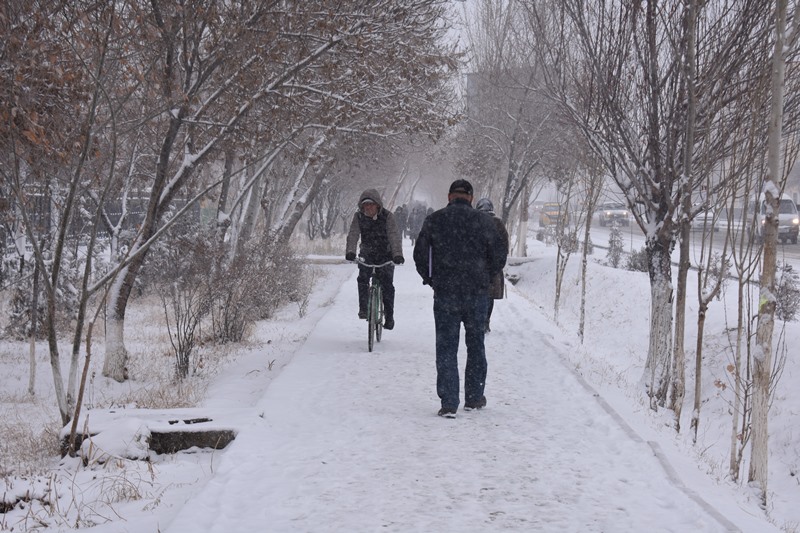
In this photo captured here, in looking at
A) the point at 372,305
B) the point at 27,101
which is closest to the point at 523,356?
the point at 372,305

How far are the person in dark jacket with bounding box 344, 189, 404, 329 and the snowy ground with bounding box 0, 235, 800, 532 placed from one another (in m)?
0.93

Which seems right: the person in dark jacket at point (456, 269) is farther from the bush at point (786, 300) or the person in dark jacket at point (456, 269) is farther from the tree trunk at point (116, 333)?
the bush at point (786, 300)

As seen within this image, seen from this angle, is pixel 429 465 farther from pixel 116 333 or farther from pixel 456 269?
pixel 116 333

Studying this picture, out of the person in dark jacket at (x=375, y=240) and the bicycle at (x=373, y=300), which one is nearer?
the person in dark jacket at (x=375, y=240)

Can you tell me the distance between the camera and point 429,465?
560 centimetres

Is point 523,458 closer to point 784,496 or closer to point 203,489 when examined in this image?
point 203,489

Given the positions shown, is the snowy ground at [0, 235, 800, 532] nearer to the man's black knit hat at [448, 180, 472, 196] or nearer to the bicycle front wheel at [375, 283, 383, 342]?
the bicycle front wheel at [375, 283, 383, 342]

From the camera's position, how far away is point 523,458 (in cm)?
582

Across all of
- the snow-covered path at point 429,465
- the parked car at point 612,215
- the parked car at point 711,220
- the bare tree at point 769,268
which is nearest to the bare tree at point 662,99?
the parked car at point 711,220

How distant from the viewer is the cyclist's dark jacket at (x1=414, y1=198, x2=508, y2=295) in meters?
6.92

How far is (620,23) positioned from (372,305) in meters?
5.19

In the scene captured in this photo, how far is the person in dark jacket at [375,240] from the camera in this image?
10.1m

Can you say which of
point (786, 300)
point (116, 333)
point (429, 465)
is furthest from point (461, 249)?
point (786, 300)

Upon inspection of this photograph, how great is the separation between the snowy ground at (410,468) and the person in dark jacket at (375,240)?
3.07ft
